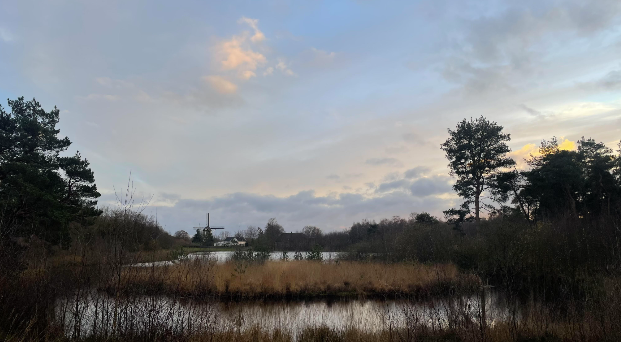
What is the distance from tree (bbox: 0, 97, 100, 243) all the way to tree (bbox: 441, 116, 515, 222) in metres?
24.2

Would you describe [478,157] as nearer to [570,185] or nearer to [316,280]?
[570,185]

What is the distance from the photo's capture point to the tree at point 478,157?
81.1 ft

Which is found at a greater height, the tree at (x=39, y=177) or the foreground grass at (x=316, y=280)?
the tree at (x=39, y=177)

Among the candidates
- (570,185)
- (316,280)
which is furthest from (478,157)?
(316,280)

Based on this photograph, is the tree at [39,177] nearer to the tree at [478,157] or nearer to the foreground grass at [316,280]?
the foreground grass at [316,280]

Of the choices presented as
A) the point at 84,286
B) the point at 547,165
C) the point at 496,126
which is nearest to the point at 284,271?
the point at 84,286

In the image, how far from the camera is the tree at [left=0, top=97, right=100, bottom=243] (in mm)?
15812

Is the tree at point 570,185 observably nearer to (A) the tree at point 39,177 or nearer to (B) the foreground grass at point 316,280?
(B) the foreground grass at point 316,280

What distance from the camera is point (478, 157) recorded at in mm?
25062

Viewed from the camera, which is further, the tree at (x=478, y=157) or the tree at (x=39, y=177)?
the tree at (x=478, y=157)

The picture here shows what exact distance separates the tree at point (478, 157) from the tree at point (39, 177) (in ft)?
79.4

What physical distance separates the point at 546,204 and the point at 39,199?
3093 centimetres

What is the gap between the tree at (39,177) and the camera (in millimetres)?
15812

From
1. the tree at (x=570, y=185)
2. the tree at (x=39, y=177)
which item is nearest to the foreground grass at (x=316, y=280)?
the tree at (x=39, y=177)
